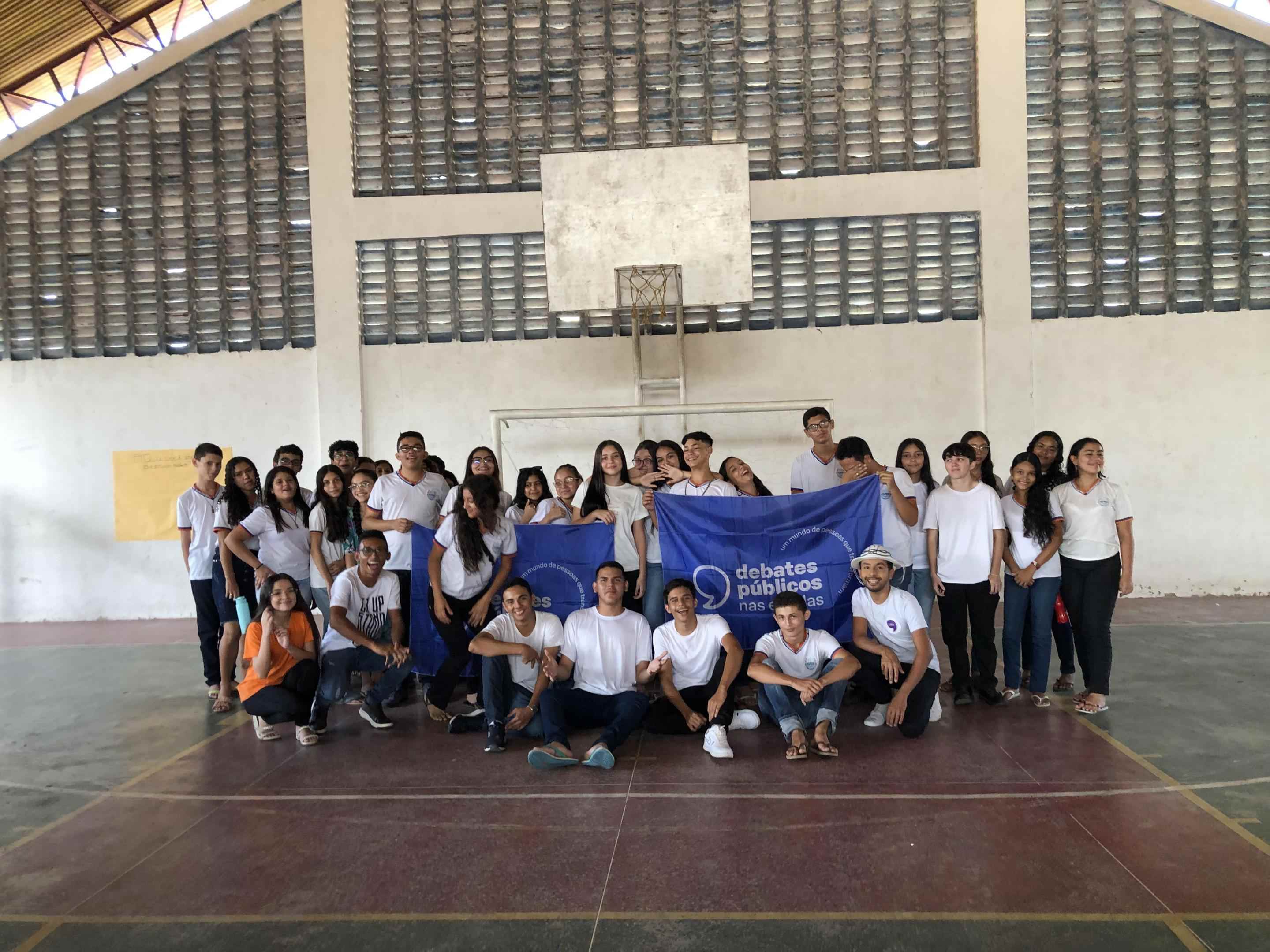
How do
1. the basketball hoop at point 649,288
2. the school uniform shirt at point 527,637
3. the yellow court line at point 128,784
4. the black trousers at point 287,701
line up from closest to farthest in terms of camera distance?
the yellow court line at point 128,784 < the school uniform shirt at point 527,637 < the black trousers at point 287,701 < the basketball hoop at point 649,288

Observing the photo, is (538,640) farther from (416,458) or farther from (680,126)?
(680,126)

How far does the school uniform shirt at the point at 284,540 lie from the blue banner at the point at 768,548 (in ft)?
7.42

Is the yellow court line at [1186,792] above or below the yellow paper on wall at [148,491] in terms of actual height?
below

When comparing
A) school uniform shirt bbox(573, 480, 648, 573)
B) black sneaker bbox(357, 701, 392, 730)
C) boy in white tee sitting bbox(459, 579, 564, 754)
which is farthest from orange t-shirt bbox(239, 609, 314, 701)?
school uniform shirt bbox(573, 480, 648, 573)

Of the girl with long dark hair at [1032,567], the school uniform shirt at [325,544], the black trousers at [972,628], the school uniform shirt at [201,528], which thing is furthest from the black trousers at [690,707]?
the school uniform shirt at [201,528]

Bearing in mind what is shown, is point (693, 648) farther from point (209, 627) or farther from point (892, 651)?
point (209, 627)

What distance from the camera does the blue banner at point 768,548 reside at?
5.19m

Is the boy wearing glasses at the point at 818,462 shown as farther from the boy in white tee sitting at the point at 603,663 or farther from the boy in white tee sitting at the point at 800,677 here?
the boy in white tee sitting at the point at 603,663

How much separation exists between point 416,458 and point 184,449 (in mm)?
5142

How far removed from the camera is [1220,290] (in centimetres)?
885

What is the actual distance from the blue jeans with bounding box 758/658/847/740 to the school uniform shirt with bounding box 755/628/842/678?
0.14ft

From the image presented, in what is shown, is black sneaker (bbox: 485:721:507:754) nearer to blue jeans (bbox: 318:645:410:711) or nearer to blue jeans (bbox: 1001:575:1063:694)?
blue jeans (bbox: 318:645:410:711)

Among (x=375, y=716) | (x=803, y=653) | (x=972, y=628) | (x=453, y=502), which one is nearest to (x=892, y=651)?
(x=803, y=653)

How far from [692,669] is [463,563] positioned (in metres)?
1.44
